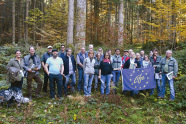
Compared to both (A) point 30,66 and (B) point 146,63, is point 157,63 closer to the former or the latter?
(B) point 146,63

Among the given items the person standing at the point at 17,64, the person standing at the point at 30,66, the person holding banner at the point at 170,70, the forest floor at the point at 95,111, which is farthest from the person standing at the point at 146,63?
the person standing at the point at 17,64

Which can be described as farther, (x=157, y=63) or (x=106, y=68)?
(x=157, y=63)

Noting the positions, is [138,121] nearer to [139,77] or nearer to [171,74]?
[139,77]

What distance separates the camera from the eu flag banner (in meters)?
6.69

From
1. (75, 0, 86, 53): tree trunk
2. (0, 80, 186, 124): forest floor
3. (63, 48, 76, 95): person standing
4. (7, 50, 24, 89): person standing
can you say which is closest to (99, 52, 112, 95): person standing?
(0, 80, 186, 124): forest floor

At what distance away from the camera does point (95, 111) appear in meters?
5.24

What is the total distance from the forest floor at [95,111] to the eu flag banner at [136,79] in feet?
1.83

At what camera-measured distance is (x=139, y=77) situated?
6789 mm

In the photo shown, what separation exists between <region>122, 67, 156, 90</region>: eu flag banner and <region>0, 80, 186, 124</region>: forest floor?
0.56 meters

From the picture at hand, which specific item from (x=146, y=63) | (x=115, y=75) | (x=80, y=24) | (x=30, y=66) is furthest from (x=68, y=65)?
(x=146, y=63)

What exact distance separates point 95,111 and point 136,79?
103 inches

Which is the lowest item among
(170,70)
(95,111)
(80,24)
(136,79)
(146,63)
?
(95,111)

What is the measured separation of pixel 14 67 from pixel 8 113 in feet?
5.21

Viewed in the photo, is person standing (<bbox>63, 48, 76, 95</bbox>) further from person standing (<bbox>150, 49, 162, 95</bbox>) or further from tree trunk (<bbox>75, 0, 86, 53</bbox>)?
person standing (<bbox>150, 49, 162, 95</bbox>)
